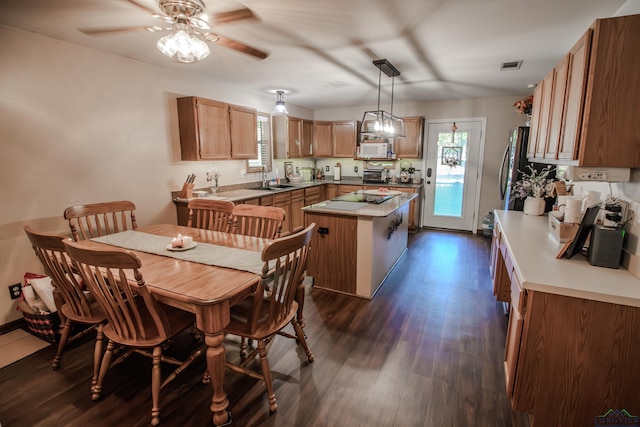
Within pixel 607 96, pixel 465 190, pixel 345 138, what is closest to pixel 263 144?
pixel 345 138

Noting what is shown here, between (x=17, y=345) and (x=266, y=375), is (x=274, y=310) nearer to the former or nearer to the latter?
(x=266, y=375)

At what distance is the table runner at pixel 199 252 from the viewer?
1.85 m

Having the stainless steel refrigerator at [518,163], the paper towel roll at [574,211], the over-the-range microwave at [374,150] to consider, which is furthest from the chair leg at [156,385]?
the over-the-range microwave at [374,150]

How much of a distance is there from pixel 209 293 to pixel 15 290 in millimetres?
2221

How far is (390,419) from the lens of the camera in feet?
5.45

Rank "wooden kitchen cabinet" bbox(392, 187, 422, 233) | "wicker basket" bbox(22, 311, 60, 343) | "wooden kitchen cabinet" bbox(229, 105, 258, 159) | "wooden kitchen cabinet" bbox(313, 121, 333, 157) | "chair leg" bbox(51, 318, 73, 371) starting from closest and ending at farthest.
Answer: "chair leg" bbox(51, 318, 73, 371) → "wicker basket" bbox(22, 311, 60, 343) → "wooden kitchen cabinet" bbox(229, 105, 258, 159) → "wooden kitchen cabinet" bbox(392, 187, 422, 233) → "wooden kitchen cabinet" bbox(313, 121, 333, 157)

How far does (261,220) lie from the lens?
2.53 meters

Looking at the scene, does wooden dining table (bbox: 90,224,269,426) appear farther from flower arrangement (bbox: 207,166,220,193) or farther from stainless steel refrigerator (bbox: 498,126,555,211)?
stainless steel refrigerator (bbox: 498,126,555,211)

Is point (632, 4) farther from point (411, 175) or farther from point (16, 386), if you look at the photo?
point (16, 386)

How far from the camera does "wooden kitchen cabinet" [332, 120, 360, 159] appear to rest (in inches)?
238

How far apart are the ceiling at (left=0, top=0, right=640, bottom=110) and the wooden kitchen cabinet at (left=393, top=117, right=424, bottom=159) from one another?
4.91 feet

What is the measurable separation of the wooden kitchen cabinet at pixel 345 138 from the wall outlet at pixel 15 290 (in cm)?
498

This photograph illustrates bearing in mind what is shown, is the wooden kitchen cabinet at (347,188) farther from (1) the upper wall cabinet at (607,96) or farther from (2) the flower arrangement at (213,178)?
(1) the upper wall cabinet at (607,96)

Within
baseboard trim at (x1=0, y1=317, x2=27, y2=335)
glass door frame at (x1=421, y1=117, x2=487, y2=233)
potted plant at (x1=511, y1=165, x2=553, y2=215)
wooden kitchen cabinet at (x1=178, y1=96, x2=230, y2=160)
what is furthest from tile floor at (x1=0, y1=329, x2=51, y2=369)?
glass door frame at (x1=421, y1=117, x2=487, y2=233)
